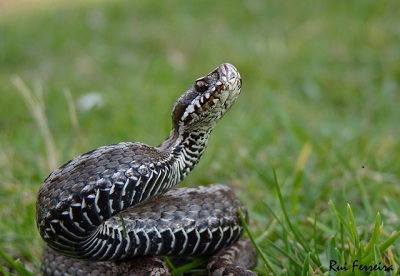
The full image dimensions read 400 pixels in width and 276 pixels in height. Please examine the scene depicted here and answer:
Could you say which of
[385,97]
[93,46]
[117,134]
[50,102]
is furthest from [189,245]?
[93,46]

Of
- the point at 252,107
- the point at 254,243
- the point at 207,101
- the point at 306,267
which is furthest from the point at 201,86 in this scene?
the point at 252,107

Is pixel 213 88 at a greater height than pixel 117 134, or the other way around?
pixel 213 88

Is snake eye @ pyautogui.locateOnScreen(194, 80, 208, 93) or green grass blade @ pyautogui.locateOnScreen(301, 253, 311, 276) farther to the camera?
snake eye @ pyautogui.locateOnScreen(194, 80, 208, 93)

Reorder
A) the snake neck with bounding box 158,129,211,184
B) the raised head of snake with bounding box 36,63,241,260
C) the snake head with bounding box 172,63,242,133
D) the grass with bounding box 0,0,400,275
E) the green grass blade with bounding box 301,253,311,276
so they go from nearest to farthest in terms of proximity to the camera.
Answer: the raised head of snake with bounding box 36,63,241,260
the green grass blade with bounding box 301,253,311,276
the snake head with bounding box 172,63,242,133
the snake neck with bounding box 158,129,211,184
the grass with bounding box 0,0,400,275

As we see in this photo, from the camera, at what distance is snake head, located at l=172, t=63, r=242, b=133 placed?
3.42m

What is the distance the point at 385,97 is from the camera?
32.0 ft

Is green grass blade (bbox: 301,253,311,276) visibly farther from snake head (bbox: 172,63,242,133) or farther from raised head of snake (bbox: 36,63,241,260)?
snake head (bbox: 172,63,242,133)

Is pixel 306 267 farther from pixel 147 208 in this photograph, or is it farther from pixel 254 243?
pixel 147 208

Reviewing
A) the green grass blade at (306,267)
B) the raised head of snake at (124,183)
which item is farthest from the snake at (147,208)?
the green grass blade at (306,267)

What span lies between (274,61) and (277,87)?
0.90 metres

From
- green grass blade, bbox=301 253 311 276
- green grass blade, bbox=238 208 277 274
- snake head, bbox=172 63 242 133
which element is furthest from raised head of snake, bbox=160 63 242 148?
green grass blade, bbox=301 253 311 276

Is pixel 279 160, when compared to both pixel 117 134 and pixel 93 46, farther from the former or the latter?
pixel 93 46

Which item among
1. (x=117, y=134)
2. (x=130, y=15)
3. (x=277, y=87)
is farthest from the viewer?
(x=130, y=15)

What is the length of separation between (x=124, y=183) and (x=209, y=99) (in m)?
0.73
